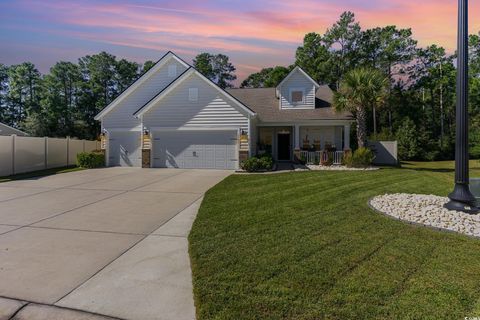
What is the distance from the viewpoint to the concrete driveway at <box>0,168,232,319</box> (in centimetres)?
356

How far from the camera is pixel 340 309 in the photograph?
3.17 metres

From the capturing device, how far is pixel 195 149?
17.9 meters

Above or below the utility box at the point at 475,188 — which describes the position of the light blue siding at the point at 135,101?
above

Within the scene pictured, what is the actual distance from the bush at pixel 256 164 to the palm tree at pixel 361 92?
18.7 ft

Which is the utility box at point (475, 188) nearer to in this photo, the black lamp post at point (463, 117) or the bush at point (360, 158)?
the black lamp post at point (463, 117)

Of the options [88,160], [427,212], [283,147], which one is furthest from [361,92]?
[88,160]

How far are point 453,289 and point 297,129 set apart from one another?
1601 centimetres

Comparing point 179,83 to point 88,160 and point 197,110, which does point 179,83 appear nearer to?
point 197,110

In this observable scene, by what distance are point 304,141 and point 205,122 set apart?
24.2ft

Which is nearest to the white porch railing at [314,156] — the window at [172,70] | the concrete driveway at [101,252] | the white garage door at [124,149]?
the window at [172,70]

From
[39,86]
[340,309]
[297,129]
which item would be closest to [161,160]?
[297,129]

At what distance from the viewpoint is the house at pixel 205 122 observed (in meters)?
17.3

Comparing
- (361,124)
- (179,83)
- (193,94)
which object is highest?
(179,83)

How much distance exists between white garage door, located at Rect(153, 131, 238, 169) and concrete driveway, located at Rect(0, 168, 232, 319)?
797cm
